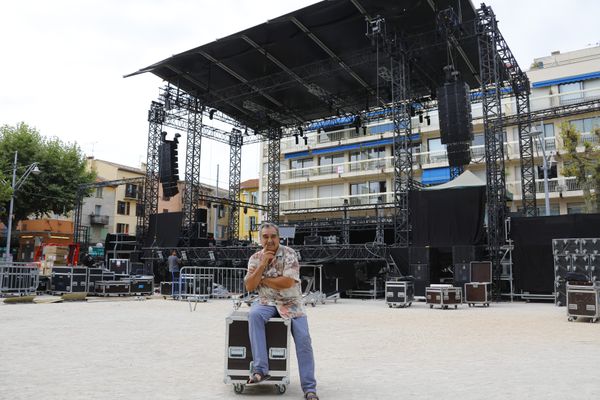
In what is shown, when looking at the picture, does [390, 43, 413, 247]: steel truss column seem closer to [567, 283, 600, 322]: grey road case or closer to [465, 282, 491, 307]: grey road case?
[465, 282, 491, 307]: grey road case

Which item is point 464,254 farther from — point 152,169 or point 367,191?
point 367,191

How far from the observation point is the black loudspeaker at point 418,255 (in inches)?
663

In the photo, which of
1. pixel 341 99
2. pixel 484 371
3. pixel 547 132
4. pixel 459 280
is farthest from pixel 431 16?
pixel 547 132

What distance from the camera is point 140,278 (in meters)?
19.3

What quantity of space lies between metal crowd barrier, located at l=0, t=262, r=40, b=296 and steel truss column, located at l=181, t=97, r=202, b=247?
24.5 feet

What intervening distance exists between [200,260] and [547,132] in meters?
25.3

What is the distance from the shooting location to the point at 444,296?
1423 centimetres

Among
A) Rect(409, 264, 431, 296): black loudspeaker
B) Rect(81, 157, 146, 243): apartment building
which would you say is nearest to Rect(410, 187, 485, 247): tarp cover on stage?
Rect(409, 264, 431, 296): black loudspeaker

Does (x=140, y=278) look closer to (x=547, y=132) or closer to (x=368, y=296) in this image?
(x=368, y=296)

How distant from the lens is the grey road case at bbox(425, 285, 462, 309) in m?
14.2

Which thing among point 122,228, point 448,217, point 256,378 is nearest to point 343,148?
point 122,228

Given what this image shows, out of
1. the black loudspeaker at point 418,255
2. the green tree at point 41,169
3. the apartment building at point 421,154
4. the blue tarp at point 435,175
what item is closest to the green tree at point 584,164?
the apartment building at point 421,154

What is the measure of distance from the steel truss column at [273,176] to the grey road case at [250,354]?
924 inches

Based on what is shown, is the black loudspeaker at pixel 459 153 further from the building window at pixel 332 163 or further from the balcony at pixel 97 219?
the balcony at pixel 97 219
